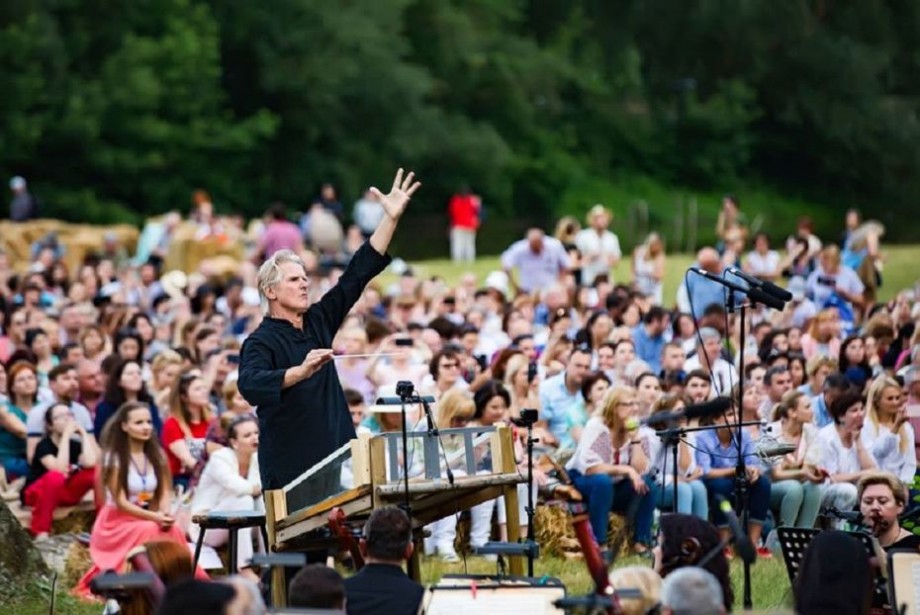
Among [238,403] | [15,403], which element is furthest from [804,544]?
[15,403]

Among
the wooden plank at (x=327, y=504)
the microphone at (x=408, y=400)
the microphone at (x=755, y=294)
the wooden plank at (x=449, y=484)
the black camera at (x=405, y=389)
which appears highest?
the microphone at (x=755, y=294)

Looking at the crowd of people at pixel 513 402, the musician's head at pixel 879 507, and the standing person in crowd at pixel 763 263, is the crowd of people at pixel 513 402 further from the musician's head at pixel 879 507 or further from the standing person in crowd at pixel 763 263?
the standing person in crowd at pixel 763 263

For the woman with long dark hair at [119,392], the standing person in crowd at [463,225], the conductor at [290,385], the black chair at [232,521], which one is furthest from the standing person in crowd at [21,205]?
the conductor at [290,385]

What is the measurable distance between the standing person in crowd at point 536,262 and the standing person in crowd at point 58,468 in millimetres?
10862

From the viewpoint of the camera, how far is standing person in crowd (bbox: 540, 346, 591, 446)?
1443cm

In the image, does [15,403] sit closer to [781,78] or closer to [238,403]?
[238,403]

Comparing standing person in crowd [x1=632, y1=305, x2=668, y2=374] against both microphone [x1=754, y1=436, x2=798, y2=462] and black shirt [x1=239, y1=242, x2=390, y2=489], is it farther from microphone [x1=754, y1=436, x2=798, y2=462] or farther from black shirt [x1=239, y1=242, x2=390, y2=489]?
black shirt [x1=239, y1=242, x2=390, y2=489]

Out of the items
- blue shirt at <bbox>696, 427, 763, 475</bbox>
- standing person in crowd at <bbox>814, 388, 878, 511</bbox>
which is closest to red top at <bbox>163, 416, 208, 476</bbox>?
blue shirt at <bbox>696, 427, 763, 475</bbox>

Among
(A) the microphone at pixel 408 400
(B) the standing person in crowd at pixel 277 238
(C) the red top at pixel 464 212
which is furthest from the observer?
(C) the red top at pixel 464 212

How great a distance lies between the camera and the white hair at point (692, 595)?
6.73 metres

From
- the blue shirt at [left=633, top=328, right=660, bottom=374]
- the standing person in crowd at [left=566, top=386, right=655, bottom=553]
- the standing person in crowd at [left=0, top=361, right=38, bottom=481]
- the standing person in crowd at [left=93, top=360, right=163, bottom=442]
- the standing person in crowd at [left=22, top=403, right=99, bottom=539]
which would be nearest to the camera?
the standing person in crowd at [left=566, top=386, right=655, bottom=553]

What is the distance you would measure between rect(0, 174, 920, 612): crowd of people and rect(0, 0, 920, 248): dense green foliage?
21.9 m

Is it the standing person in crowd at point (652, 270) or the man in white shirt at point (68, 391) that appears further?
the standing person in crowd at point (652, 270)

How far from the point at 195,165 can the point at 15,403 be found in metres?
29.9
